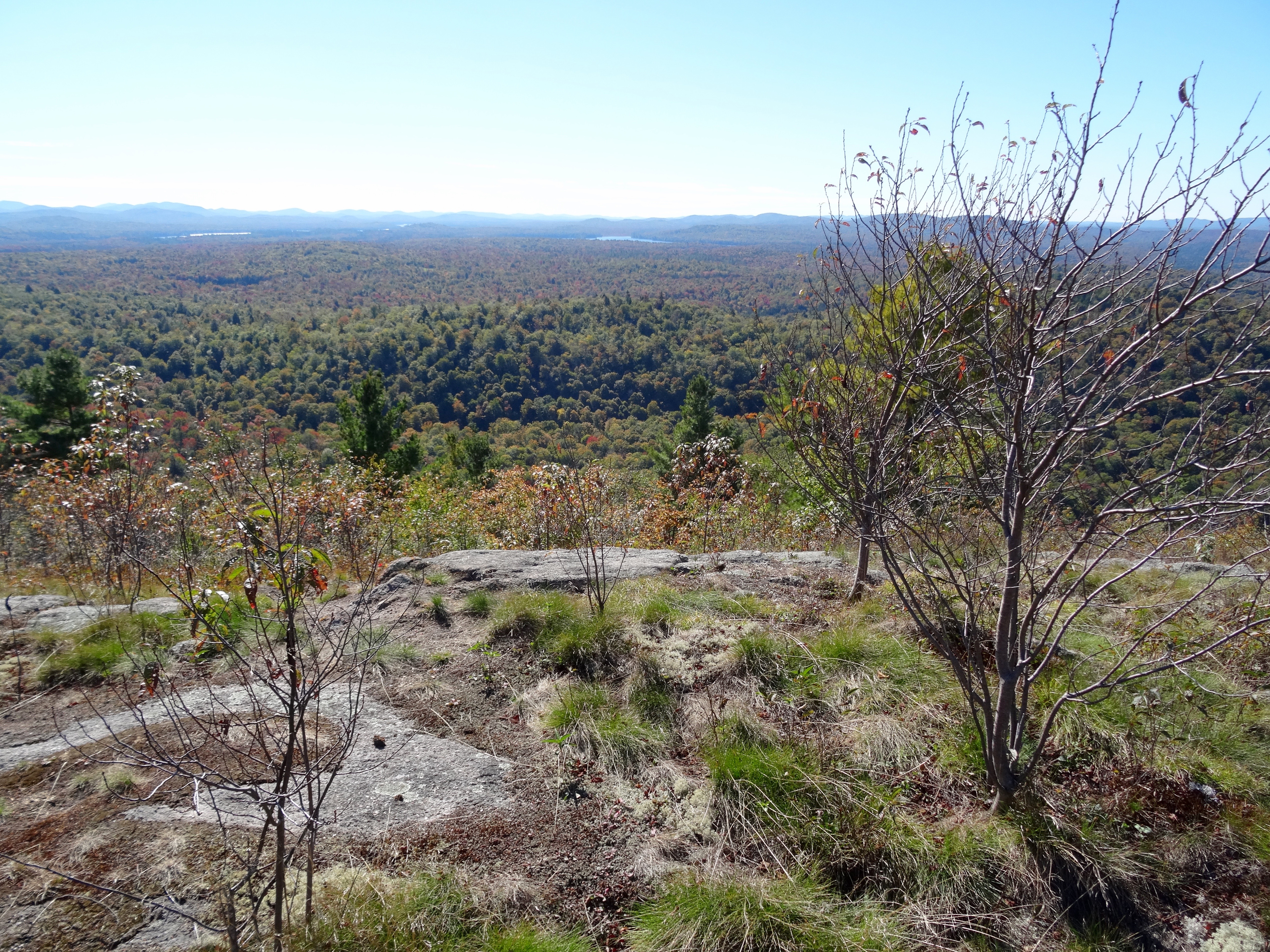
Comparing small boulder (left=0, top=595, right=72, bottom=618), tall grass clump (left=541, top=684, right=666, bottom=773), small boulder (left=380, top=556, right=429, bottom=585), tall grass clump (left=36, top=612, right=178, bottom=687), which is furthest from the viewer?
small boulder (left=380, top=556, right=429, bottom=585)

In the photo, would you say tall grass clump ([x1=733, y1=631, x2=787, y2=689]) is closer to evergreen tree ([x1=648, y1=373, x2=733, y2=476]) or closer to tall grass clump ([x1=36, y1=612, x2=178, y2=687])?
tall grass clump ([x1=36, y1=612, x2=178, y2=687])

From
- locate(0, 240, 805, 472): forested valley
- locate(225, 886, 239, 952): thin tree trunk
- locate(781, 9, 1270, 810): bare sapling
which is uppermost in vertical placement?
locate(781, 9, 1270, 810): bare sapling

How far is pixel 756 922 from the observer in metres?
2.45

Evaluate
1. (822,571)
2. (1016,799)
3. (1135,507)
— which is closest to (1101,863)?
(1016,799)

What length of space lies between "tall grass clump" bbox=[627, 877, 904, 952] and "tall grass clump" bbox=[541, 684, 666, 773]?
3.13ft

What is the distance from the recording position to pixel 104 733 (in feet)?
12.2

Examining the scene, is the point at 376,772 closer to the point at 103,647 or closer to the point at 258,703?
the point at 258,703

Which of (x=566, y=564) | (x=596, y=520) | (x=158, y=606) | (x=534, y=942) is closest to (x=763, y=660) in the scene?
(x=534, y=942)

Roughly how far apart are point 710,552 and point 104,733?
563 cm

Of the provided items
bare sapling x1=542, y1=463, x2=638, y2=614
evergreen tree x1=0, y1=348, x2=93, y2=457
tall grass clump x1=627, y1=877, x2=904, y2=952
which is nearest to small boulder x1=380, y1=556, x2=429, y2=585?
bare sapling x1=542, y1=463, x2=638, y2=614

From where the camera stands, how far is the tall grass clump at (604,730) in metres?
3.60

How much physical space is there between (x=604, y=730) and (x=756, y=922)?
1466 millimetres

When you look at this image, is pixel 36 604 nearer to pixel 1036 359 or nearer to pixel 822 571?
pixel 822 571

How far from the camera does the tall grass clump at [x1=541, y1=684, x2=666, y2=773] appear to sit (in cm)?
360
